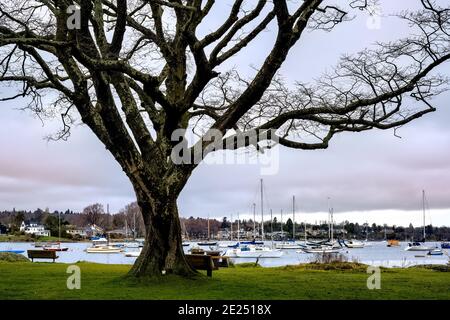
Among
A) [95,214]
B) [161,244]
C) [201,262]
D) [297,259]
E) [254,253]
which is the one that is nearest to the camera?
[161,244]

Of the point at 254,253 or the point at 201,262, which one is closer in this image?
the point at 201,262

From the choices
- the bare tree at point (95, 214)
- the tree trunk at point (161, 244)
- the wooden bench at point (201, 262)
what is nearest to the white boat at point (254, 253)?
the wooden bench at point (201, 262)

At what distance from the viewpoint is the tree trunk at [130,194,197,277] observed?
49.8 feet

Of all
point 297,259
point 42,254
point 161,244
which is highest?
point 161,244

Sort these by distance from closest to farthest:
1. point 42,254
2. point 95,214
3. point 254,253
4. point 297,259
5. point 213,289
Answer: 1. point 213,289
2. point 42,254
3. point 297,259
4. point 254,253
5. point 95,214

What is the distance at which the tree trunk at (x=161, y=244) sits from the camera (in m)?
15.2

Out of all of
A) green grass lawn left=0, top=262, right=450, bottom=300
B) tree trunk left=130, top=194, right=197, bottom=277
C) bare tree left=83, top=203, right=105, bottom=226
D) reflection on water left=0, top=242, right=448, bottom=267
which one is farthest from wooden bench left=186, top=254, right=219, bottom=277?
bare tree left=83, top=203, right=105, bottom=226

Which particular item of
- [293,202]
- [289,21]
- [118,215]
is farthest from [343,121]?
[118,215]

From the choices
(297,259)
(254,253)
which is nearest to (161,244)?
(297,259)

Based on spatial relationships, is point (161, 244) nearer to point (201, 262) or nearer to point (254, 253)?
point (201, 262)

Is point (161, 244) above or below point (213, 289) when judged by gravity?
above

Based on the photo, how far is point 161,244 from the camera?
15.4 metres

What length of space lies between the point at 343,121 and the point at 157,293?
7.73m
